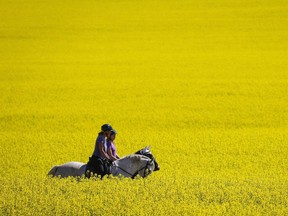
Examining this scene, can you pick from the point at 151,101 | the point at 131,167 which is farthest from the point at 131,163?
the point at 151,101

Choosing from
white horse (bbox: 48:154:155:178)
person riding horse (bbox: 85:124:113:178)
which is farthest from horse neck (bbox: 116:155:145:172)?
person riding horse (bbox: 85:124:113:178)

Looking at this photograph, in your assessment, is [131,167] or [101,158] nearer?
[101,158]

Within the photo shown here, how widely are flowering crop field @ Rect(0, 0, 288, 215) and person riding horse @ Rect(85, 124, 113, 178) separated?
0.22 m

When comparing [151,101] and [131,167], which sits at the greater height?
[151,101]

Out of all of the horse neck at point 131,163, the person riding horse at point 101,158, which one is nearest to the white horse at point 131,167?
the horse neck at point 131,163

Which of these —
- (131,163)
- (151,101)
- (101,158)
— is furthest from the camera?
(151,101)

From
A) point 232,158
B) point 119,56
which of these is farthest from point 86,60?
point 232,158

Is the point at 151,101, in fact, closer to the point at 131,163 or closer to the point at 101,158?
the point at 131,163

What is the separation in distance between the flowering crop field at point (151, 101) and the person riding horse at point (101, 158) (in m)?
0.22

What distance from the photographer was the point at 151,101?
23516 millimetres

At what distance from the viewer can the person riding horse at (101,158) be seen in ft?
37.0

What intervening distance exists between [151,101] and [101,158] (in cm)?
1225

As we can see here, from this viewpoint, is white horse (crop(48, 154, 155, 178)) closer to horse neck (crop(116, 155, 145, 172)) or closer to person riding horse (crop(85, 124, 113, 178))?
horse neck (crop(116, 155, 145, 172))

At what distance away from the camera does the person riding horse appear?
11.3m
